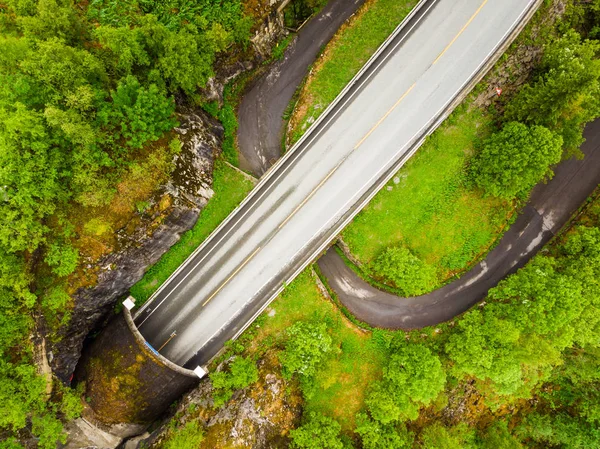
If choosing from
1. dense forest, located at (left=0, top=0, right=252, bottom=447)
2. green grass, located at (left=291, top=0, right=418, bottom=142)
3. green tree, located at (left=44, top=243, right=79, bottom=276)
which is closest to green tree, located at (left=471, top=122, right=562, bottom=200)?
green grass, located at (left=291, top=0, right=418, bottom=142)

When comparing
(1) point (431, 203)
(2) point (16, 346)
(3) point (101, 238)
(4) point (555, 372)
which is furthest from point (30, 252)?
(4) point (555, 372)

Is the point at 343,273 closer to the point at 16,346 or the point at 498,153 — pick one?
the point at 498,153

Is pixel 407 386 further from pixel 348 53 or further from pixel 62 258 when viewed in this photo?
pixel 348 53

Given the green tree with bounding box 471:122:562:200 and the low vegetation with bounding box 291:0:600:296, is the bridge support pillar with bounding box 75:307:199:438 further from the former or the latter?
the green tree with bounding box 471:122:562:200

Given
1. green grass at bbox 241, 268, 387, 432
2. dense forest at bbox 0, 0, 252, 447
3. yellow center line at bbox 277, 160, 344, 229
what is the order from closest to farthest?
dense forest at bbox 0, 0, 252, 447 → yellow center line at bbox 277, 160, 344, 229 → green grass at bbox 241, 268, 387, 432

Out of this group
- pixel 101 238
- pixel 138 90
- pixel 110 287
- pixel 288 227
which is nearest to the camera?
pixel 138 90

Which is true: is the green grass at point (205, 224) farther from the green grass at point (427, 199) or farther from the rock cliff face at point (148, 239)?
the green grass at point (427, 199)
